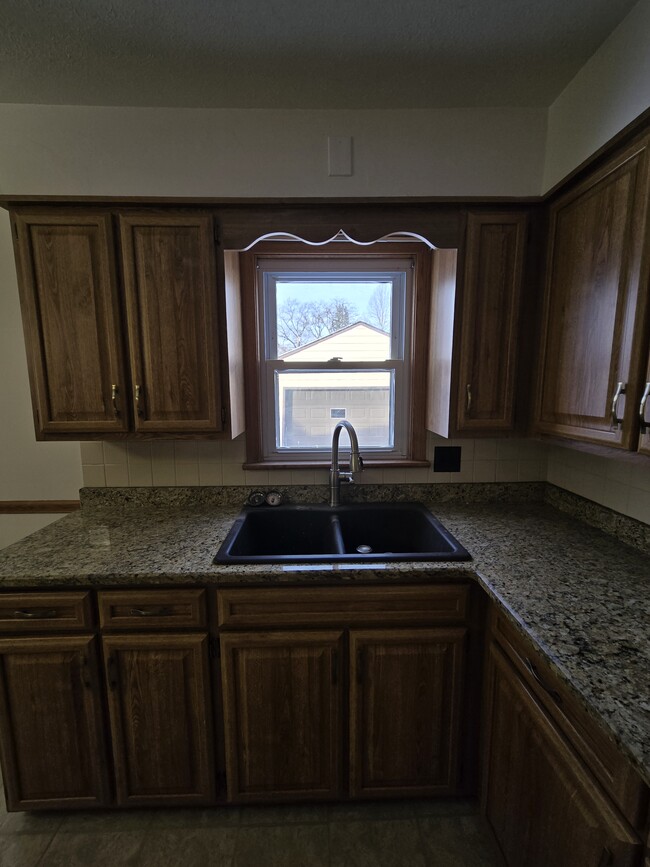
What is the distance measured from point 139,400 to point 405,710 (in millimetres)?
1507

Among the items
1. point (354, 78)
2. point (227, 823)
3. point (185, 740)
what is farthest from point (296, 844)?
point (354, 78)

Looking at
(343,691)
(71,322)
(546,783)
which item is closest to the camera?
(546,783)

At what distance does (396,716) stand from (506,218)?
1.87m

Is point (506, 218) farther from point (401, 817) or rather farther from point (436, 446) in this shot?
point (401, 817)

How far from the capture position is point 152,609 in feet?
4.00

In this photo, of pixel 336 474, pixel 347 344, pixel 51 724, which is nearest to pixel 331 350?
pixel 347 344

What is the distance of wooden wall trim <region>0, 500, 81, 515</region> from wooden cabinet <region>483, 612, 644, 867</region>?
1.96 meters

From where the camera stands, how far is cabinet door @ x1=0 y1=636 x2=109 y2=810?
1.23 metres

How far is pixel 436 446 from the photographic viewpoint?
1.83 metres

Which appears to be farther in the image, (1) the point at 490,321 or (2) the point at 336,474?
(2) the point at 336,474

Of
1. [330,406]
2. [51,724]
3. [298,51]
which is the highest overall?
[298,51]

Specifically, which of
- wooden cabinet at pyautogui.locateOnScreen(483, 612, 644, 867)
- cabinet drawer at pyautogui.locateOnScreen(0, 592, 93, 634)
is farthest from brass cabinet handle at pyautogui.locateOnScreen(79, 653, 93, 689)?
wooden cabinet at pyautogui.locateOnScreen(483, 612, 644, 867)

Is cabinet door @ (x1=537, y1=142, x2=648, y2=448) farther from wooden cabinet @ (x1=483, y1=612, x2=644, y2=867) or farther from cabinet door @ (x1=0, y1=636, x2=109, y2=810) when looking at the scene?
cabinet door @ (x1=0, y1=636, x2=109, y2=810)

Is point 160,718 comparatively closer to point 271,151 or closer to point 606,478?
point 606,478
